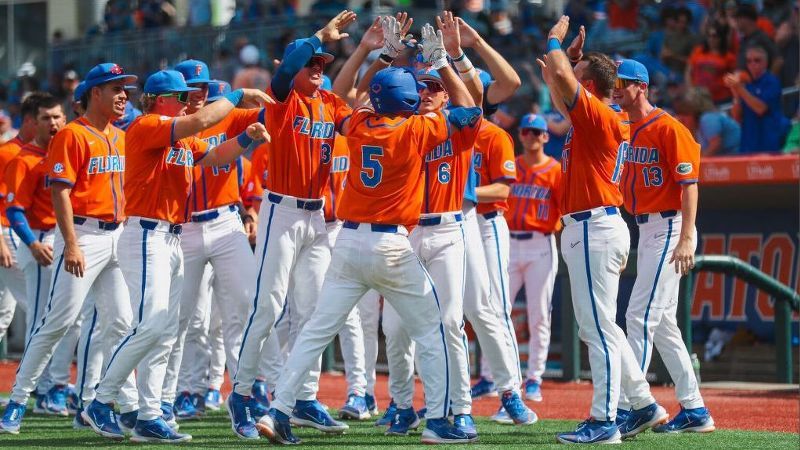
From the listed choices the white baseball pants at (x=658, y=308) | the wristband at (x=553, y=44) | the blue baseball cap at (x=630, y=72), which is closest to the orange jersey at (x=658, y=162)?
the white baseball pants at (x=658, y=308)

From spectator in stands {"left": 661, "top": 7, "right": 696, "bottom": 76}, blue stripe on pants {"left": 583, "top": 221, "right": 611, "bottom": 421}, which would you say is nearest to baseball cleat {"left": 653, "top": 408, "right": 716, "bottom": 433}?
blue stripe on pants {"left": 583, "top": 221, "right": 611, "bottom": 421}

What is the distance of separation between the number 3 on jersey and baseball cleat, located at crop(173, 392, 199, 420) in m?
2.70

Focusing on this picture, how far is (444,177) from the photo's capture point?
7.17 metres

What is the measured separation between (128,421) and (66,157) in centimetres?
155

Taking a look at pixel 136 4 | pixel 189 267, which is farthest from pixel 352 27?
pixel 189 267

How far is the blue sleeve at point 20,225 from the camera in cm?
825

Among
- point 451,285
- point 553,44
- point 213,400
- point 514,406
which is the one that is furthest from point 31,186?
point 553,44

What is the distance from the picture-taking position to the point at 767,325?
11383mm

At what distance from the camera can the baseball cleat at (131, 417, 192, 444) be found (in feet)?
22.7

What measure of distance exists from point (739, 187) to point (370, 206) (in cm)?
556

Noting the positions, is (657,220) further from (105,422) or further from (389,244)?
(105,422)

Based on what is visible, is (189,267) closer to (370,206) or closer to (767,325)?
(370,206)

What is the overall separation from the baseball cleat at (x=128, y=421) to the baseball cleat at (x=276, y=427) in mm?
931

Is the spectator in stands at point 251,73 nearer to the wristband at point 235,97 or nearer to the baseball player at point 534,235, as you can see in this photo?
the baseball player at point 534,235
